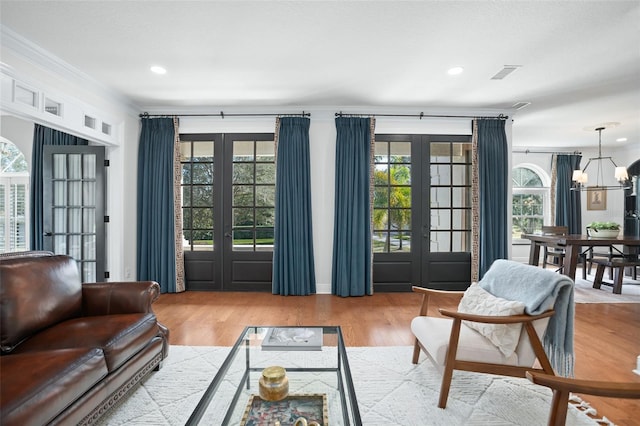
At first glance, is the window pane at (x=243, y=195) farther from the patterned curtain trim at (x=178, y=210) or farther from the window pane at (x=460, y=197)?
the window pane at (x=460, y=197)

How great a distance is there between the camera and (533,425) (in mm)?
1771

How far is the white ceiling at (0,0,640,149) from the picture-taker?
A: 245cm

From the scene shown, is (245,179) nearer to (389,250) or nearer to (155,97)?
(155,97)

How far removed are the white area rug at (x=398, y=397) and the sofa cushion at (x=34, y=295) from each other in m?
0.72

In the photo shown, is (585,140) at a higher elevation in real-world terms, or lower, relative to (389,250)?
higher

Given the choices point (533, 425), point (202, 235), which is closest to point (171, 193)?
point (202, 235)

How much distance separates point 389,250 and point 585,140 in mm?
5289

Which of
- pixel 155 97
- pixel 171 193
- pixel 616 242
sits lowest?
pixel 616 242

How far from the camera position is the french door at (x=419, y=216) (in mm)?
4730

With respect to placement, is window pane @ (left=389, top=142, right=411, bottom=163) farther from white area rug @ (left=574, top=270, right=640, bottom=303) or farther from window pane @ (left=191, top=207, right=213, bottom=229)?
white area rug @ (left=574, top=270, right=640, bottom=303)

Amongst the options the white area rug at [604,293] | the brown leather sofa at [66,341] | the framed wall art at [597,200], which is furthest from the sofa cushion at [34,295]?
the framed wall art at [597,200]

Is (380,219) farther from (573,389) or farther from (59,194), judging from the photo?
(59,194)

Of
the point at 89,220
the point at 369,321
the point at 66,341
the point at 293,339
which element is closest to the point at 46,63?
the point at 89,220

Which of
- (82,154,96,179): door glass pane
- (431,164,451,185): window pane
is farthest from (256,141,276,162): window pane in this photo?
(431,164,451,185): window pane
